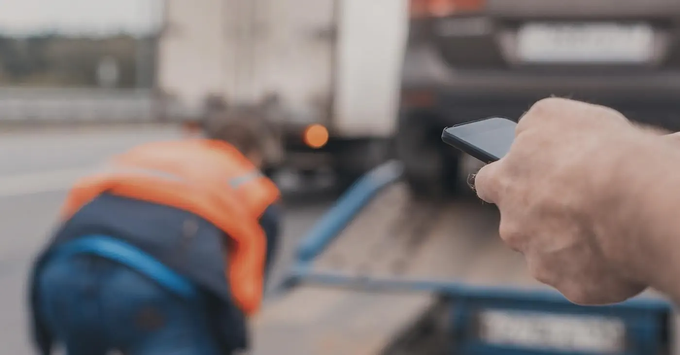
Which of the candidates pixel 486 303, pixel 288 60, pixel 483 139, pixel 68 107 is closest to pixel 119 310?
pixel 486 303

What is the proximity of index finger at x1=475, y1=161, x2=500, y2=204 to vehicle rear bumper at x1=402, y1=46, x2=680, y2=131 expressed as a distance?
3101 millimetres

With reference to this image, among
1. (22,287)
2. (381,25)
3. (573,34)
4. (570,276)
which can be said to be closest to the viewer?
(570,276)

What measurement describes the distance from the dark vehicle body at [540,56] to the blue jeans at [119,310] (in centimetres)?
218

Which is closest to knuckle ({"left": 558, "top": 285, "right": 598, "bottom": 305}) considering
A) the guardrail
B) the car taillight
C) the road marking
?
the car taillight

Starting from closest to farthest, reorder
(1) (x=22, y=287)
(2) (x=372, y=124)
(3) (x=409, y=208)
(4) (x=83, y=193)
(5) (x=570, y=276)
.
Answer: (5) (x=570, y=276), (4) (x=83, y=193), (3) (x=409, y=208), (1) (x=22, y=287), (2) (x=372, y=124)

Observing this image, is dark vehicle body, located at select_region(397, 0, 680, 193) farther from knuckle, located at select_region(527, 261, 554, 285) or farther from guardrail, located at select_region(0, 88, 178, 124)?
guardrail, located at select_region(0, 88, 178, 124)

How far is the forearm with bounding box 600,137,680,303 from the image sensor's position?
0.91 meters

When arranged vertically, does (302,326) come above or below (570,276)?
below

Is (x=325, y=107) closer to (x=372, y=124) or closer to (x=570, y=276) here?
(x=372, y=124)

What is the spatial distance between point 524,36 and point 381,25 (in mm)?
5788

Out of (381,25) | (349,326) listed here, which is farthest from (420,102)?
(381,25)

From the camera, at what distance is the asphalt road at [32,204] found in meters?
6.30

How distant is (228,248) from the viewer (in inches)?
113

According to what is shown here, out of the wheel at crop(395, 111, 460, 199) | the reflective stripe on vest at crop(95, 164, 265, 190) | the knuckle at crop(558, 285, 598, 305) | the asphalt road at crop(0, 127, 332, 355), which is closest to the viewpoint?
the knuckle at crop(558, 285, 598, 305)
